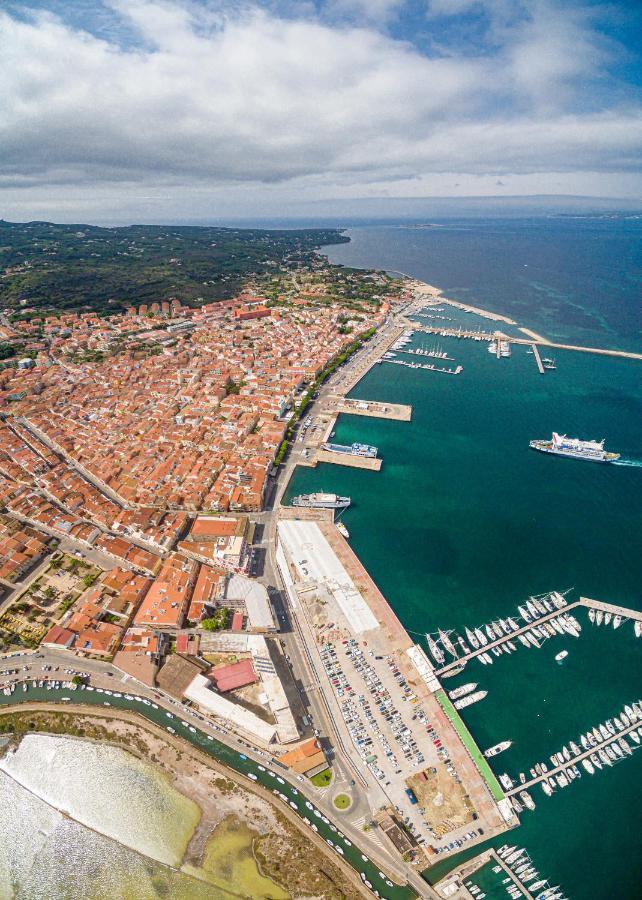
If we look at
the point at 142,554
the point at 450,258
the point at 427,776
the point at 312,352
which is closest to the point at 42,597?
the point at 142,554

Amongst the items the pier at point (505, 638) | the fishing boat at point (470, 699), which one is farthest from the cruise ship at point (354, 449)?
the fishing boat at point (470, 699)

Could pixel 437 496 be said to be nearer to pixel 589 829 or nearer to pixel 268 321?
pixel 589 829

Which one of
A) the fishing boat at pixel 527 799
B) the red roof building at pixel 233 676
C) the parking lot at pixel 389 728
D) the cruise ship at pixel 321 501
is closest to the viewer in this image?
the parking lot at pixel 389 728

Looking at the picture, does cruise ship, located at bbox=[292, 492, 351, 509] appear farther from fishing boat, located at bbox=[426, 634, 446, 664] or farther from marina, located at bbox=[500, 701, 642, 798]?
marina, located at bbox=[500, 701, 642, 798]

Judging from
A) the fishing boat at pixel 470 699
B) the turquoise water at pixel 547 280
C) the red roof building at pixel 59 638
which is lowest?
the fishing boat at pixel 470 699

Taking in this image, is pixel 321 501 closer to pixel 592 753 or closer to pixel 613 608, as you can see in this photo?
pixel 613 608

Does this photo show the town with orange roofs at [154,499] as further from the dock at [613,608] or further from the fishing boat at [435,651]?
the dock at [613,608]

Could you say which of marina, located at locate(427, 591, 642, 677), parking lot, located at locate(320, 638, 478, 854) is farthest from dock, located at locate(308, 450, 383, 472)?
parking lot, located at locate(320, 638, 478, 854)
